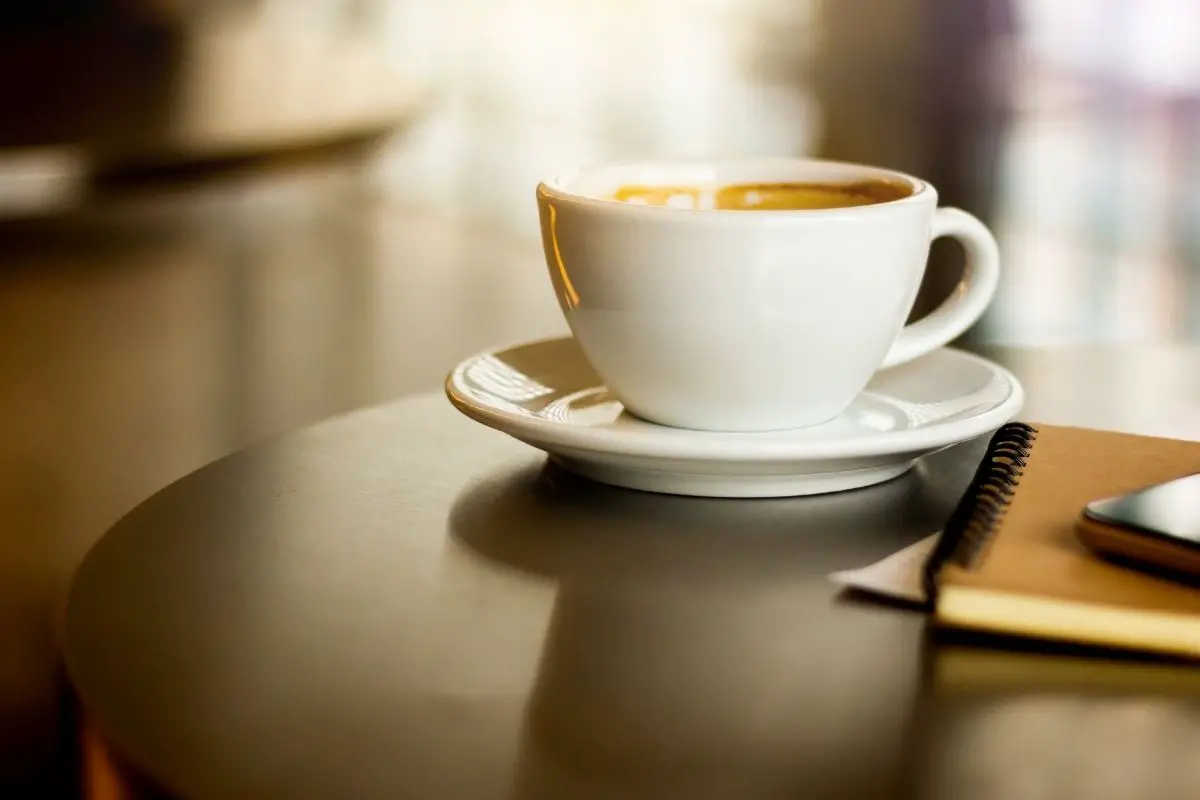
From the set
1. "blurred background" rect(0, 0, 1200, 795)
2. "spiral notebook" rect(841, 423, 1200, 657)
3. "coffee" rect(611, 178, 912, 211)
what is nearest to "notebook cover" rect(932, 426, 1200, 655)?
"spiral notebook" rect(841, 423, 1200, 657)

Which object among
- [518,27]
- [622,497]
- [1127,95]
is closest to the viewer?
[622,497]

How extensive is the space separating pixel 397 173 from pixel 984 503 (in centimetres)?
197

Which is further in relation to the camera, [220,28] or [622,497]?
[220,28]

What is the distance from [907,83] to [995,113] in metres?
0.12

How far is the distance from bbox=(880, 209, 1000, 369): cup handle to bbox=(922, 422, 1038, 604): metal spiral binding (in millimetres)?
48

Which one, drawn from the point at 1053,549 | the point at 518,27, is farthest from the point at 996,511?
the point at 518,27

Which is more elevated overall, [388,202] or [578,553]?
[578,553]

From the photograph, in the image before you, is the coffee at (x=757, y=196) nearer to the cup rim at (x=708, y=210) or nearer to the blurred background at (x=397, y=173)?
the cup rim at (x=708, y=210)

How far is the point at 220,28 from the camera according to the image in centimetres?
246

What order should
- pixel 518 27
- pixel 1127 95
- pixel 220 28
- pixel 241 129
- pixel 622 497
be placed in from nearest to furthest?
1. pixel 622 497
2. pixel 241 129
3. pixel 1127 95
4. pixel 518 27
5. pixel 220 28

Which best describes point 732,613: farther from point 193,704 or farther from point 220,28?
point 220,28

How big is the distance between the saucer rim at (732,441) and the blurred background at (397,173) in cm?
64

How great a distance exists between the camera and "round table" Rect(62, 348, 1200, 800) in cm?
27

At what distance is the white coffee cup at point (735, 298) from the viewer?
399 mm
